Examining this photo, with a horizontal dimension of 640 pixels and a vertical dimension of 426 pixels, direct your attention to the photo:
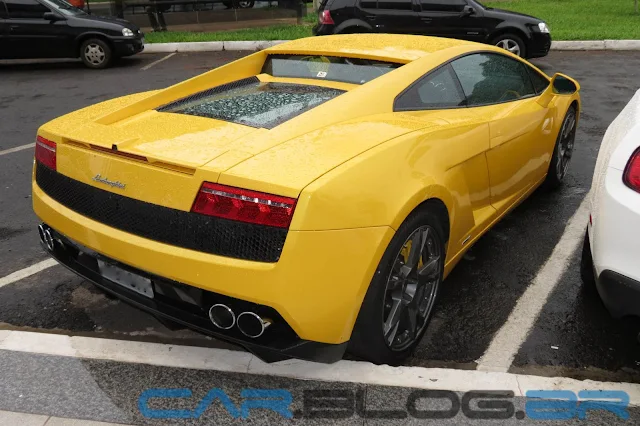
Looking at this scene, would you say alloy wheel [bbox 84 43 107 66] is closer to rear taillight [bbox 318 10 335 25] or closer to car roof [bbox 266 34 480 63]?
rear taillight [bbox 318 10 335 25]

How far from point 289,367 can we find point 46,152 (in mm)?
1534

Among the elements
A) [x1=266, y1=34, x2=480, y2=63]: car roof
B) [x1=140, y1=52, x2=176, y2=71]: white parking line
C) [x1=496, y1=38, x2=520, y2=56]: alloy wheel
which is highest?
[x1=266, y1=34, x2=480, y2=63]: car roof

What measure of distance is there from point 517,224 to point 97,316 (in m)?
2.94

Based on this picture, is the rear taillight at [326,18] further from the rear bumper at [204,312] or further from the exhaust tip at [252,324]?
the exhaust tip at [252,324]

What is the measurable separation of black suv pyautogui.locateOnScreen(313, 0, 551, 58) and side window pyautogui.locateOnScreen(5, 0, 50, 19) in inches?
209

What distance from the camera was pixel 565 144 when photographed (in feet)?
16.0

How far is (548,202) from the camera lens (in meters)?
4.72

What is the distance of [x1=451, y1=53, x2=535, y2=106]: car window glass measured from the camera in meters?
3.46

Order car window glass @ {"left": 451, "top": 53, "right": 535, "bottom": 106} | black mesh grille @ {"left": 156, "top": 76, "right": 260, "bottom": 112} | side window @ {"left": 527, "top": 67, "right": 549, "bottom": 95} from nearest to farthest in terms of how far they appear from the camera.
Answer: black mesh grille @ {"left": 156, "top": 76, "right": 260, "bottom": 112} → car window glass @ {"left": 451, "top": 53, "right": 535, "bottom": 106} → side window @ {"left": 527, "top": 67, "right": 549, "bottom": 95}

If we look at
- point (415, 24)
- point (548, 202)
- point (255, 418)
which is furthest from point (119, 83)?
point (255, 418)

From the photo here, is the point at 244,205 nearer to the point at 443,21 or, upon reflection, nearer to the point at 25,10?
the point at 443,21

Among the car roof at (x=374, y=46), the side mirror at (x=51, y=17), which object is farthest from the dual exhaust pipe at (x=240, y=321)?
the side mirror at (x=51, y=17)

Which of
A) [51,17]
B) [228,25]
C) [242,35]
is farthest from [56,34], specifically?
[228,25]

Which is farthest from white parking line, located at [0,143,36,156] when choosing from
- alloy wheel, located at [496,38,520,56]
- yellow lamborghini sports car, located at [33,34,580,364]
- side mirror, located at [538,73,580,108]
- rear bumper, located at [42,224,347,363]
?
alloy wheel, located at [496,38,520,56]
